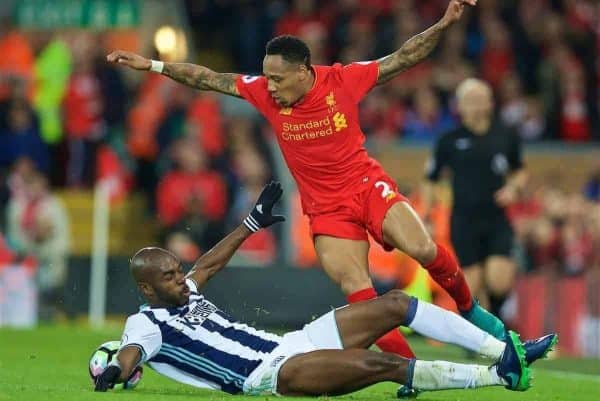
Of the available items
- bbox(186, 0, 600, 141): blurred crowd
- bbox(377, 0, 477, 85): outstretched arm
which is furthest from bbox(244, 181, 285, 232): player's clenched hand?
bbox(186, 0, 600, 141): blurred crowd

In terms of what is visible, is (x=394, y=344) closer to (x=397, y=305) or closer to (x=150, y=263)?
(x=397, y=305)

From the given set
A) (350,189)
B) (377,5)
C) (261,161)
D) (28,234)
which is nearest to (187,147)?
(261,161)

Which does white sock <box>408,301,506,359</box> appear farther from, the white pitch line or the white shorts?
the white pitch line

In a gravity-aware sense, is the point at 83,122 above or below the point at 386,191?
above

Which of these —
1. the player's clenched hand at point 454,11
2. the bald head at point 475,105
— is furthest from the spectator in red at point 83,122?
the player's clenched hand at point 454,11

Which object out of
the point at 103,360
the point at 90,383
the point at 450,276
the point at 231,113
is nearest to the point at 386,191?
the point at 450,276

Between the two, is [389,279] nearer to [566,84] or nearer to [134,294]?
[134,294]

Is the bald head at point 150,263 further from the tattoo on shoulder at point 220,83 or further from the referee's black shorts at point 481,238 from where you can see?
the referee's black shorts at point 481,238

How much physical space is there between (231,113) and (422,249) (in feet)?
37.8

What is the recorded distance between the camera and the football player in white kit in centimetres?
944

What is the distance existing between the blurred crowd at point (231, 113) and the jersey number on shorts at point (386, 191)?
8.11 meters

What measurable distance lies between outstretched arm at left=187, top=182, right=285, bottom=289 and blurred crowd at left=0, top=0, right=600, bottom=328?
8387 millimetres

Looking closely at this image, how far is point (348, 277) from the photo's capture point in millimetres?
10977

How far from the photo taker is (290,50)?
11.0m
